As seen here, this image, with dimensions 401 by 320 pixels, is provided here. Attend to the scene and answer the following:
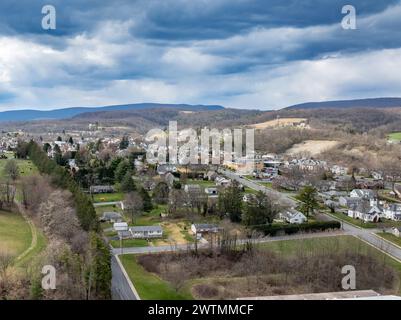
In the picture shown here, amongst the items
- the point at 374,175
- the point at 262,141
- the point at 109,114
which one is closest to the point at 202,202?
the point at 374,175

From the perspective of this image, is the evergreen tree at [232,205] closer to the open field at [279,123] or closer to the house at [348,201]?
the house at [348,201]

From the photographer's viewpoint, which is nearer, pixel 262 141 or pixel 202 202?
pixel 202 202

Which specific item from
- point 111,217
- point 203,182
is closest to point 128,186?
point 111,217

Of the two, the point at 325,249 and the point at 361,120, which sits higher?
the point at 361,120

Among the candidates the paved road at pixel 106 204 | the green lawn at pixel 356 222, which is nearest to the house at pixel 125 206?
the paved road at pixel 106 204

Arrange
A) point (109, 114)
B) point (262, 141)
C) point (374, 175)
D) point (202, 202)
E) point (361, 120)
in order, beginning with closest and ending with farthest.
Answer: point (202, 202), point (374, 175), point (262, 141), point (361, 120), point (109, 114)

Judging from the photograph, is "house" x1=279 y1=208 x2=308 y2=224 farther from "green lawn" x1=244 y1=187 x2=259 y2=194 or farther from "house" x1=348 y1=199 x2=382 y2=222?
"green lawn" x1=244 y1=187 x2=259 y2=194

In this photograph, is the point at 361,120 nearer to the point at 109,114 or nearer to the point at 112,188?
the point at 112,188
